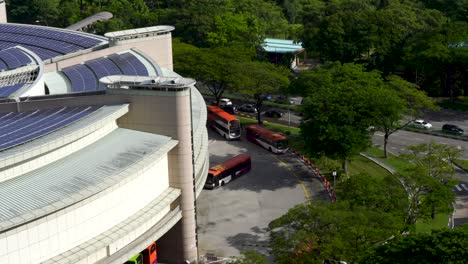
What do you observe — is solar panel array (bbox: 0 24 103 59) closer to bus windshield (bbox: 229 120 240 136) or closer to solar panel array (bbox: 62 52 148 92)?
solar panel array (bbox: 62 52 148 92)

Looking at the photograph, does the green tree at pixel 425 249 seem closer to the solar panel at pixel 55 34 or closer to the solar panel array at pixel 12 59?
the solar panel array at pixel 12 59

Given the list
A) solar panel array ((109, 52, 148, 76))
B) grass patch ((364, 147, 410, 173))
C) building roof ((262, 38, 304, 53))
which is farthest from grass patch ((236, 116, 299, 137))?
building roof ((262, 38, 304, 53))

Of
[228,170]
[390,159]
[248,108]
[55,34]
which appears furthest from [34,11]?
[390,159]

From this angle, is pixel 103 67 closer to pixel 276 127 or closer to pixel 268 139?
pixel 268 139

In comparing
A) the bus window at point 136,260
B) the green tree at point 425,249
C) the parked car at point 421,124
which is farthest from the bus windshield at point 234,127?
the green tree at point 425,249

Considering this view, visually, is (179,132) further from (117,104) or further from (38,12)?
(38,12)

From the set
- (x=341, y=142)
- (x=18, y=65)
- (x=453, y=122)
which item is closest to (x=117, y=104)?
(x=18, y=65)
